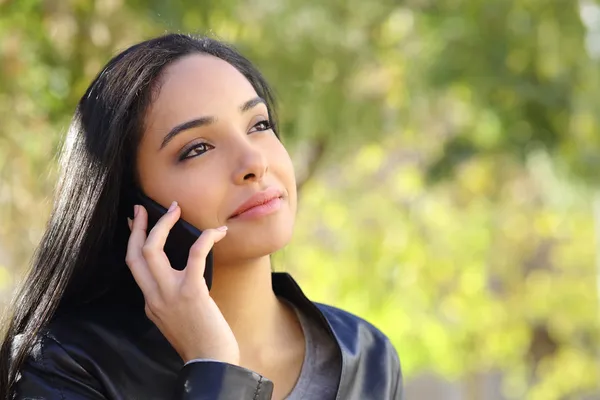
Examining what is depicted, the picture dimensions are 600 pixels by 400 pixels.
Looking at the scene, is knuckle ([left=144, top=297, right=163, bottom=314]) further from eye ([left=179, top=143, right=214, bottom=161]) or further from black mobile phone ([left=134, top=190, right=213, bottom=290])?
eye ([left=179, top=143, right=214, bottom=161])

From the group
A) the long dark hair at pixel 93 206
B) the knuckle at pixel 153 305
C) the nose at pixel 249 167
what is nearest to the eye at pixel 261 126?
the nose at pixel 249 167

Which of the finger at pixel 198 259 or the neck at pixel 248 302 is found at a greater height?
the finger at pixel 198 259

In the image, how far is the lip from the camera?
243cm

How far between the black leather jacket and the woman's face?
262mm

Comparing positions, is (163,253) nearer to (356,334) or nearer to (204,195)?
(204,195)

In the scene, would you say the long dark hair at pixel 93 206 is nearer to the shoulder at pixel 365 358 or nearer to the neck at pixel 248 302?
the neck at pixel 248 302

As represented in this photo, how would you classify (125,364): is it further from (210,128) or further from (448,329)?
(448,329)

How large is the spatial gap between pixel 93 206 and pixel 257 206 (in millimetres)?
374

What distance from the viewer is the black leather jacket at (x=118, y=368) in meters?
2.23

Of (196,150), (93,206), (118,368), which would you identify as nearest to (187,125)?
(196,150)

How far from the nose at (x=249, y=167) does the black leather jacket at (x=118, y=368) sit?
40cm

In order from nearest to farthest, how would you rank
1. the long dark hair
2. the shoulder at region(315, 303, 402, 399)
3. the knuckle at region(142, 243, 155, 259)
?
the knuckle at region(142, 243, 155, 259), the long dark hair, the shoulder at region(315, 303, 402, 399)

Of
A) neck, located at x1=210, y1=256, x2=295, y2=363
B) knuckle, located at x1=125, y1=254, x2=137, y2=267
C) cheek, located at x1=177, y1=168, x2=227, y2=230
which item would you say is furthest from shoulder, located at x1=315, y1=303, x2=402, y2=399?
knuckle, located at x1=125, y1=254, x2=137, y2=267

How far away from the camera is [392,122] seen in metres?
7.65
